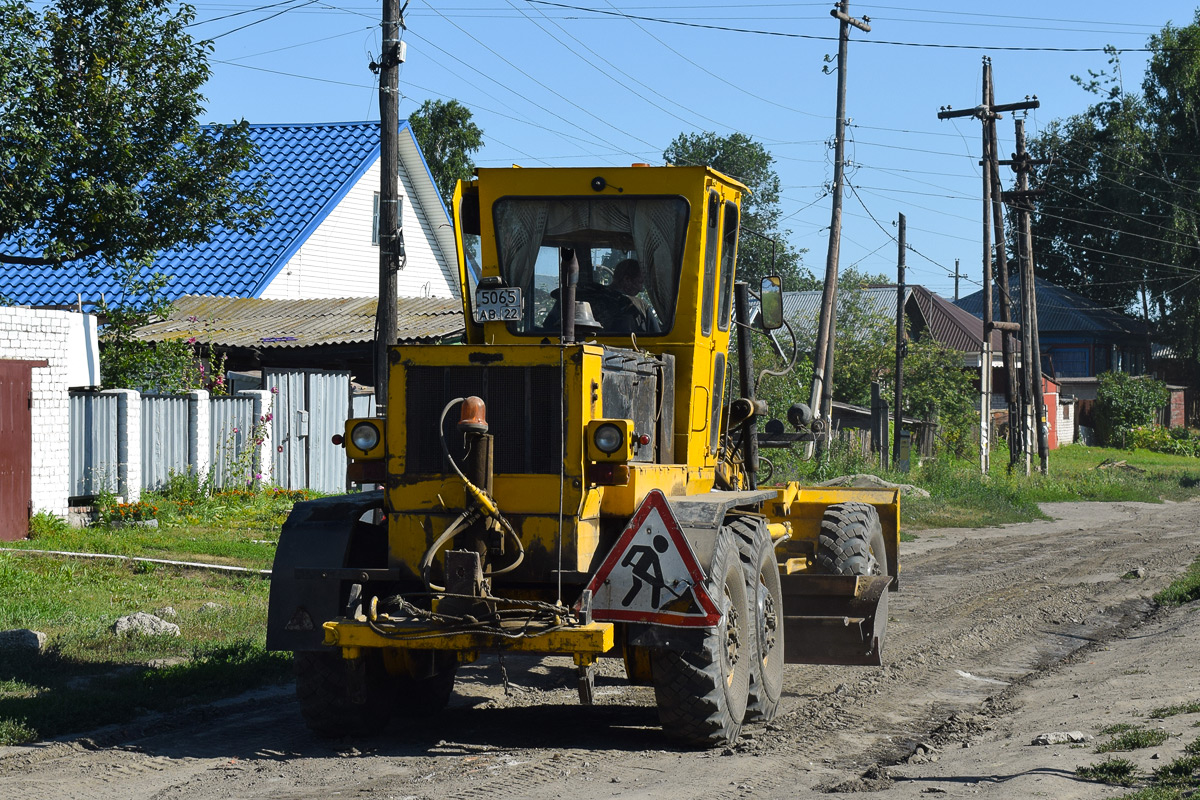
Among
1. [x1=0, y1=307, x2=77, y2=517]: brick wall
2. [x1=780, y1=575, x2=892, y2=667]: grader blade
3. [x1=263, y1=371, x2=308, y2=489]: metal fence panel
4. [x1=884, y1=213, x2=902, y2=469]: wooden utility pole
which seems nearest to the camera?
[x1=780, y1=575, x2=892, y2=667]: grader blade

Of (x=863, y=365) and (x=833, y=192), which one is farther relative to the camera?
(x=863, y=365)

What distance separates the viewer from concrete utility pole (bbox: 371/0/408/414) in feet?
45.8

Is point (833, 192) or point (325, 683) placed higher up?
point (833, 192)

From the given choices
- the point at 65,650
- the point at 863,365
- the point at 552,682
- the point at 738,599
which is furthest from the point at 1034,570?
the point at 863,365

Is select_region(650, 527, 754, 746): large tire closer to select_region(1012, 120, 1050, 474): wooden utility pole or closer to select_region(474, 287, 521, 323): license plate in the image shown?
select_region(474, 287, 521, 323): license plate

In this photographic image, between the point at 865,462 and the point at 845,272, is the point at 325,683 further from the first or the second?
the point at 845,272

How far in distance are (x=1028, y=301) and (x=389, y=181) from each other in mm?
24603

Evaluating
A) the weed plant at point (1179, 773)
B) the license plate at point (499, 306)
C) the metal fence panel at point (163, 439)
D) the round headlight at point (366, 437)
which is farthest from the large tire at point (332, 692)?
the metal fence panel at point (163, 439)

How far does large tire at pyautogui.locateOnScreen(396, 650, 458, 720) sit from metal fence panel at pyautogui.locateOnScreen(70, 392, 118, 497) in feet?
32.4

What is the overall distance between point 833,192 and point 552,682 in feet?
64.0

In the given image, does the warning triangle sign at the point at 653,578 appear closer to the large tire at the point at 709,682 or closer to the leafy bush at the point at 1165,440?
the large tire at the point at 709,682

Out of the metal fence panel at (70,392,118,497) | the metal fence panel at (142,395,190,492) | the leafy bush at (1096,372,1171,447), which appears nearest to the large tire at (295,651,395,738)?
the metal fence panel at (70,392,118,497)

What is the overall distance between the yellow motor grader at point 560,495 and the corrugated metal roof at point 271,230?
1574 cm

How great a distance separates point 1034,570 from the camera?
54.0 ft
